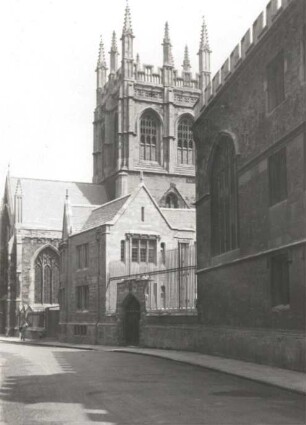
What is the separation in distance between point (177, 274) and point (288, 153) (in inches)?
511

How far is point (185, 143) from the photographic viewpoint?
2488 inches

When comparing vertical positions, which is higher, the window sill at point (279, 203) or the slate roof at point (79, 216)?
the slate roof at point (79, 216)

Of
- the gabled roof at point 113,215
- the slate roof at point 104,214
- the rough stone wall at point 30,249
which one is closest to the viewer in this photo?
the gabled roof at point 113,215

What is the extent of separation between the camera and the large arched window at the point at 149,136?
2418 inches

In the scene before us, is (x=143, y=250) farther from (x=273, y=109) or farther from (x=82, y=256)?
(x=273, y=109)

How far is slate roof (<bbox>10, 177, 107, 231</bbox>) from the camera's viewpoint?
5916 centimetres

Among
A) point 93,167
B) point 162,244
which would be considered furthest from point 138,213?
point 93,167

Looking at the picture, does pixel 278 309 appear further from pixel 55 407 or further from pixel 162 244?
pixel 162 244

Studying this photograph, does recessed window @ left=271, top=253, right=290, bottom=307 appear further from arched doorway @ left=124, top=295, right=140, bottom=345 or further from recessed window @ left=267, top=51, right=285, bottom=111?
arched doorway @ left=124, top=295, right=140, bottom=345

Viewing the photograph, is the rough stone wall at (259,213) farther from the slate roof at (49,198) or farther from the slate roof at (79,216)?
the slate roof at (49,198)

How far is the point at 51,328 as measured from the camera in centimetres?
4972

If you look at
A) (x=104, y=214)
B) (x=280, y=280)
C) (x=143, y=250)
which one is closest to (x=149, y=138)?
(x=104, y=214)

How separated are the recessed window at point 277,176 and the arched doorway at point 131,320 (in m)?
16.0

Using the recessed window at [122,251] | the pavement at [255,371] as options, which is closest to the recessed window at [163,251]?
the recessed window at [122,251]
